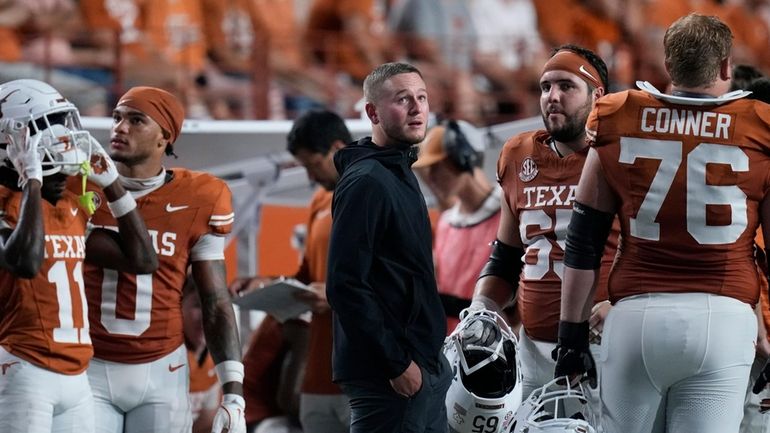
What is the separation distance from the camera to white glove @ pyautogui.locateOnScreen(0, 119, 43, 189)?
4676 mm

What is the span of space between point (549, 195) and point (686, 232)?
83cm

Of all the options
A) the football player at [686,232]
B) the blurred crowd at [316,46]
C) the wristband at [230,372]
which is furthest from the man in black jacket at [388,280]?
the blurred crowd at [316,46]

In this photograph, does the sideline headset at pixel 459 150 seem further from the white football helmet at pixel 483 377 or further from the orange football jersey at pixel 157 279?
the white football helmet at pixel 483 377

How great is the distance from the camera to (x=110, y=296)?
5250 mm

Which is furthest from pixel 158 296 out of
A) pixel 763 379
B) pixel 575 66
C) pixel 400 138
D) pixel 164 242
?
pixel 763 379

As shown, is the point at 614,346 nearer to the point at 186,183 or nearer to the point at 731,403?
the point at 731,403

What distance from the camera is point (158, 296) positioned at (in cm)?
530

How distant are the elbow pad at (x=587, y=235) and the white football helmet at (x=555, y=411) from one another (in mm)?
400

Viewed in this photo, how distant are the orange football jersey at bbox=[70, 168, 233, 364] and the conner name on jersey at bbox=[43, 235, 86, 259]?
32 cm

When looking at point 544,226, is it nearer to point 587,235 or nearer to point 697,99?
point 587,235

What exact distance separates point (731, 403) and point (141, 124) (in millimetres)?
2371

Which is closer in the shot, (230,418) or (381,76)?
(381,76)

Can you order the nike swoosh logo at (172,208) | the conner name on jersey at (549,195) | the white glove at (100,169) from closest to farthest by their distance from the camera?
1. the white glove at (100,169)
2. the conner name on jersey at (549,195)
3. the nike swoosh logo at (172,208)

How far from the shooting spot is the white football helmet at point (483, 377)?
4.99m
